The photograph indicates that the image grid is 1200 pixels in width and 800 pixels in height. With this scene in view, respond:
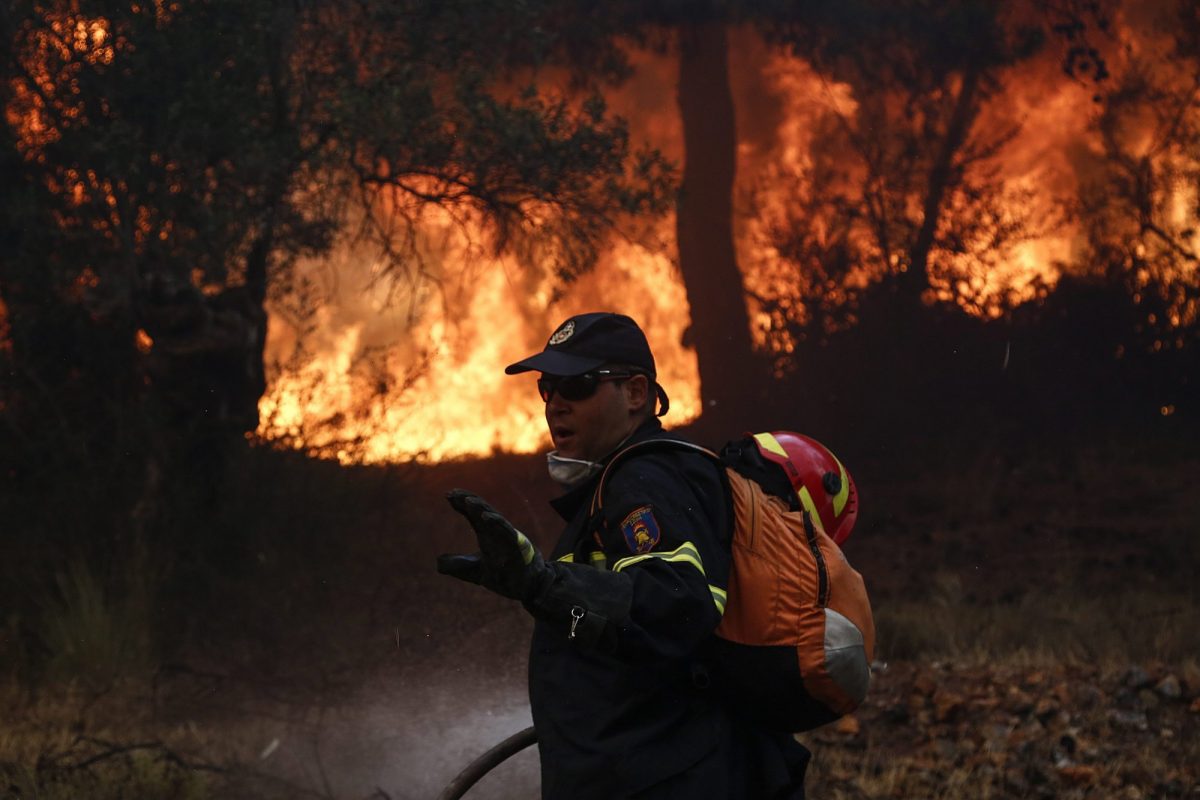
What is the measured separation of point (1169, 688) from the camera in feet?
22.4

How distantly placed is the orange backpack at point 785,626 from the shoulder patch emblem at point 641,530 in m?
0.14

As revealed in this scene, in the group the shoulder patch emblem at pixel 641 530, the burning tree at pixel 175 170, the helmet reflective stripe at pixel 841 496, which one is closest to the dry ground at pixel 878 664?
the burning tree at pixel 175 170

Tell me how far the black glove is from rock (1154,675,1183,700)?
18.7 feet

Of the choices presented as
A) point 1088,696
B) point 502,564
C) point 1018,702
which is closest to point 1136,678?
point 1088,696

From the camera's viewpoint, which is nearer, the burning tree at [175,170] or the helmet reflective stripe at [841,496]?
the helmet reflective stripe at [841,496]

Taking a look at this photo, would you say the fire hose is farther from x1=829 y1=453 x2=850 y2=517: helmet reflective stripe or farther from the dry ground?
the dry ground

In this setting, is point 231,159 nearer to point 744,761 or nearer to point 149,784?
point 149,784

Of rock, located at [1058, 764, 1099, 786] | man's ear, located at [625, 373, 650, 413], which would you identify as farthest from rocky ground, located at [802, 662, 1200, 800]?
man's ear, located at [625, 373, 650, 413]

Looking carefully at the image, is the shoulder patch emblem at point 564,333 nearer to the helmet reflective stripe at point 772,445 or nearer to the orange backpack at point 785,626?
the orange backpack at point 785,626

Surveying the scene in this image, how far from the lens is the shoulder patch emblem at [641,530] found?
7.32ft

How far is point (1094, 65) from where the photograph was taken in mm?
14547

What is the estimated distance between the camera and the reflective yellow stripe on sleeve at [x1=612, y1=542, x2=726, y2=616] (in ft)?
7.22

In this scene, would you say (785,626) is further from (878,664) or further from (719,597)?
(878,664)

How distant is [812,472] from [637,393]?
38cm
